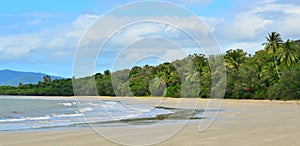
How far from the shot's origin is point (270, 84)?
5856cm

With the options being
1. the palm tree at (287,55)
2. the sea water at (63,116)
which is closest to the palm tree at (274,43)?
the palm tree at (287,55)

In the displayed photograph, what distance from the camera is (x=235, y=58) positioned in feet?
229

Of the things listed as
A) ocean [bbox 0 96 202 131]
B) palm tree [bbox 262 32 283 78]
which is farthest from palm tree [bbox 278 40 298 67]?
ocean [bbox 0 96 202 131]

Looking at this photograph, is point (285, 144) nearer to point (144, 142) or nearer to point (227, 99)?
point (144, 142)

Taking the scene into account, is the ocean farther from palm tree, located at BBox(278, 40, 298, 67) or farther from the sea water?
palm tree, located at BBox(278, 40, 298, 67)

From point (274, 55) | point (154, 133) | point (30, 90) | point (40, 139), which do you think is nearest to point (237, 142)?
point (154, 133)

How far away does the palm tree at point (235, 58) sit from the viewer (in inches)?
2692

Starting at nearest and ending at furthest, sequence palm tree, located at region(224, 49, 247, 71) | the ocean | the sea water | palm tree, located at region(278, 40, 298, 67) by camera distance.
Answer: the ocean, the sea water, palm tree, located at region(278, 40, 298, 67), palm tree, located at region(224, 49, 247, 71)

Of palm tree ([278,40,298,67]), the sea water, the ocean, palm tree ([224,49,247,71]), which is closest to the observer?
the ocean

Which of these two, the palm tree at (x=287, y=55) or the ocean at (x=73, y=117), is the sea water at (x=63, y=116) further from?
the palm tree at (x=287, y=55)

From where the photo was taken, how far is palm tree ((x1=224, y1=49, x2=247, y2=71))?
68375 mm

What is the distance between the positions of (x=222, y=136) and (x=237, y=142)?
1760 millimetres

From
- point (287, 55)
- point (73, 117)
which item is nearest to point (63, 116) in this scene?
point (73, 117)

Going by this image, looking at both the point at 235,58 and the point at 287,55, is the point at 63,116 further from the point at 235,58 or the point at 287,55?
the point at 235,58
